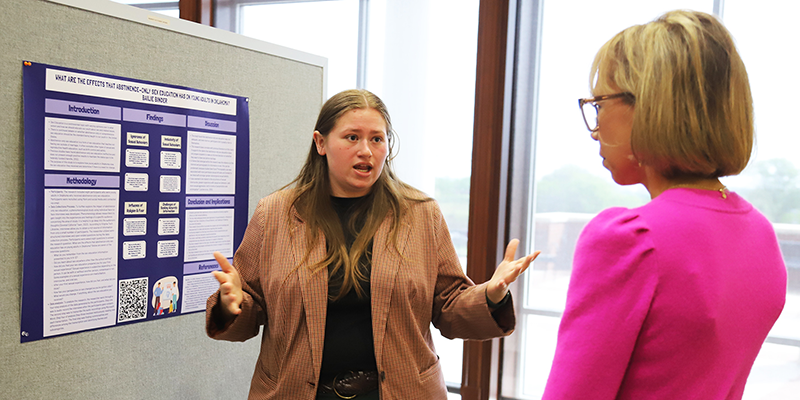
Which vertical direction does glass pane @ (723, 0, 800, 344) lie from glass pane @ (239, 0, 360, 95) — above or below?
below

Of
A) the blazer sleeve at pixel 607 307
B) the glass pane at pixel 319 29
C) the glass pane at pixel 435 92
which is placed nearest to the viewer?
the blazer sleeve at pixel 607 307

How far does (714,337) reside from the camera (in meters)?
0.59

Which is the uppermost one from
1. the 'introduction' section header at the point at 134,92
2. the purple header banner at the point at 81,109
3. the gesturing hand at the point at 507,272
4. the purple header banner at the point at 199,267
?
the 'introduction' section header at the point at 134,92

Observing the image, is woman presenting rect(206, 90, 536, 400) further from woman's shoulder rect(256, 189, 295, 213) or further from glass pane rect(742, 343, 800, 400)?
glass pane rect(742, 343, 800, 400)

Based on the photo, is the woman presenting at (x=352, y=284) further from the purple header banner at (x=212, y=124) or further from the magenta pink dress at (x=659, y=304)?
the magenta pink dress at (x=659, y=304)

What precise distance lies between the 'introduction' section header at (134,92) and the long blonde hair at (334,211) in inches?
17.2

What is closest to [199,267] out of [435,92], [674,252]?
[435,92]

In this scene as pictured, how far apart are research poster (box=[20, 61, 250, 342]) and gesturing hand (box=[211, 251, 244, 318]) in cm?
43

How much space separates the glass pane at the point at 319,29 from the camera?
8.97ft

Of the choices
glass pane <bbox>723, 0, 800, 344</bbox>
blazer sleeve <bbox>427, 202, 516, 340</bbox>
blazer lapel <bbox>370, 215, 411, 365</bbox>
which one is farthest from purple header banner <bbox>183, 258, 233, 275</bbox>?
glass pane <bbox>723, 0, 800, 344</bbox>

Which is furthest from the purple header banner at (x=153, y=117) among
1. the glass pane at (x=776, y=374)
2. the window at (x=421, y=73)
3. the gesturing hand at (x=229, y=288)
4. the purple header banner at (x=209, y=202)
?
the glass pane at (x=776, y=374)

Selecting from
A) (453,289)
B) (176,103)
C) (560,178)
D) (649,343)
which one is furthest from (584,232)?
(560,178)

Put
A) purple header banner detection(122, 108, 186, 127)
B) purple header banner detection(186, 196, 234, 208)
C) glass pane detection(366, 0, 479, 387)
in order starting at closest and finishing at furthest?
1. purple header banner detection(122, 108, 186, 127)
2. purple header banner detection(186, 196, 234, 208)
3. glass pane detection(366, 0, 479, 387)

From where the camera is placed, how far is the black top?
4.62 feet
